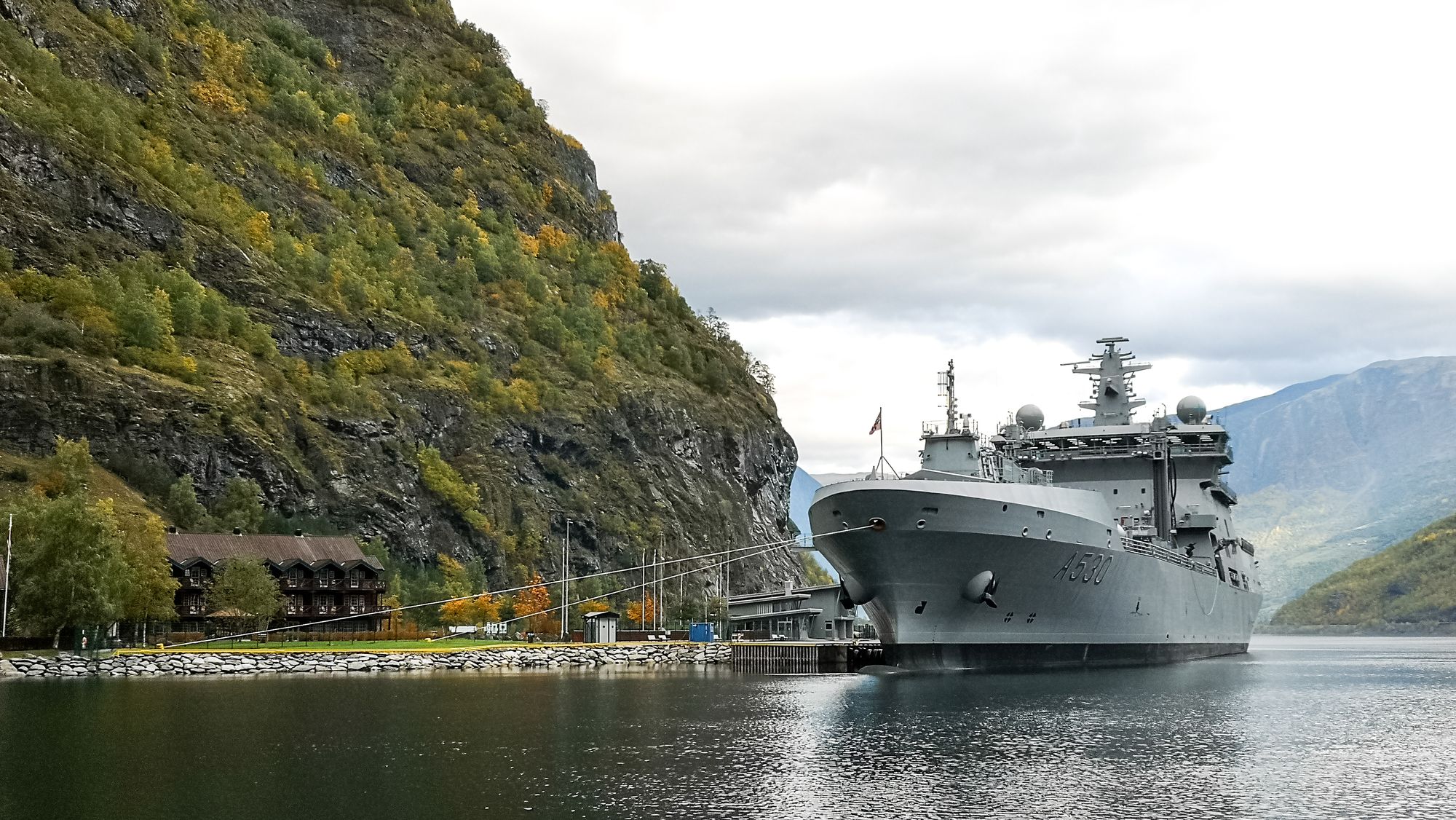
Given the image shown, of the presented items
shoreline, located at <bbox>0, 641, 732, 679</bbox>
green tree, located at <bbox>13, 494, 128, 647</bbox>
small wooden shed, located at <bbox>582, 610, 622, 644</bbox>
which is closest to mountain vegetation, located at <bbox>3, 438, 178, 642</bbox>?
green tree, located at <bbox>13, 494, 128, 647</bbox>

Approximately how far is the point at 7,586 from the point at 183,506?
25827mm

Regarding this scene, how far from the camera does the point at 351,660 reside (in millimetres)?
88875

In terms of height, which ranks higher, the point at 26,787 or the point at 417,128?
the point at 417,128

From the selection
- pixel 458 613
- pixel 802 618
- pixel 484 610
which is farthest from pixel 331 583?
pixel 802 618

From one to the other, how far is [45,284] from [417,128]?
81.8m

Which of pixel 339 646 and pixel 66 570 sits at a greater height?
pixel 66 570

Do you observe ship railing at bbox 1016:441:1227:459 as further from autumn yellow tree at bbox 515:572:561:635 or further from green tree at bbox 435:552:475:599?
green tree at bbox 435:552:475:599

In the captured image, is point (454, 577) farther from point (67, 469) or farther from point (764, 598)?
point (67, 469)

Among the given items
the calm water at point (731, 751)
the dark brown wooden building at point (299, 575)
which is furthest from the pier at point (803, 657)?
the dark brown wooden building at point (299, 575)

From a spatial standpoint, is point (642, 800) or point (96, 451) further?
point (96, 451)

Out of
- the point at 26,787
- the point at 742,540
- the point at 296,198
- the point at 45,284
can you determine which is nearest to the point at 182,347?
the point at 45,284

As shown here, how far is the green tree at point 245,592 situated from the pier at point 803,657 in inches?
1264

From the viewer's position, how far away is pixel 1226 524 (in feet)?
346

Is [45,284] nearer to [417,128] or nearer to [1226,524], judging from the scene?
[417,128]
